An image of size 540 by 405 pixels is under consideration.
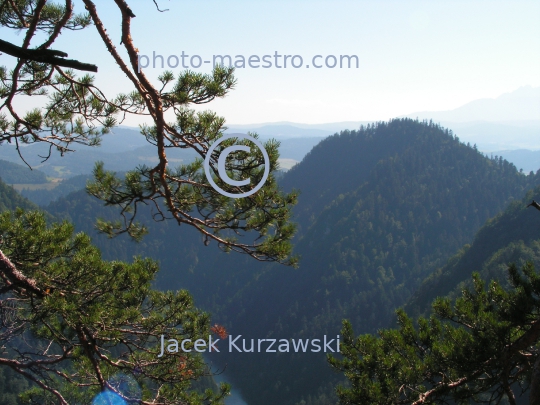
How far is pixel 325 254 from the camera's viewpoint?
8075 centimetres

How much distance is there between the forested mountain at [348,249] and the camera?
Result: 69750mm

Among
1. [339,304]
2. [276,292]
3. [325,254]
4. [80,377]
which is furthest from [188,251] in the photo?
[80,377]

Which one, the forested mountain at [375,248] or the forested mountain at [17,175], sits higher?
the forested mountain at [17,175]

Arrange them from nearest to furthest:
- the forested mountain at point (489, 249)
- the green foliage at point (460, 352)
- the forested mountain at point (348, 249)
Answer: the green foliage at point (460, 352)
the forested mountain at point (489, 249)
the forested mountain at point (348, 249)

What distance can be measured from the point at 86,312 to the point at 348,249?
255ft

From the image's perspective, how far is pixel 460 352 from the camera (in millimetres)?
2891

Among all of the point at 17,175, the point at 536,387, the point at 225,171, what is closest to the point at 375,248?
the point at 225,171

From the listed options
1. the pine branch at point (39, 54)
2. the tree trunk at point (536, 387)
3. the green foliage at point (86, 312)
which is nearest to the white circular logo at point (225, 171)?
the green foliage at point (86, 312)

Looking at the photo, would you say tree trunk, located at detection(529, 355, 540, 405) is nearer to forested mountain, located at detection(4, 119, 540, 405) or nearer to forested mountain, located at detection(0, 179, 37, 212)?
forested mountain, located at detection(4, 119, 540, 405)

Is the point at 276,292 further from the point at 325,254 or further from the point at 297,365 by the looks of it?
the point at 297,365

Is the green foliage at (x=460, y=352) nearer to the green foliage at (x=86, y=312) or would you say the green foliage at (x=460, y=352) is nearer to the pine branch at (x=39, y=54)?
the green foliage at (x=86, y=312)

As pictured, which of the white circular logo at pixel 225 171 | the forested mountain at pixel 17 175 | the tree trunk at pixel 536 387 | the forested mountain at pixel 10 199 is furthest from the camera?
the forested mountain at pixel 17 175

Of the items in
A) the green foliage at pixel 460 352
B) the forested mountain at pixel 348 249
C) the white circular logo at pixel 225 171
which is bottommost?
the forested mountain at pixel 348 249

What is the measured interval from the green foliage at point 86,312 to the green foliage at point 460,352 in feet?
5.28
